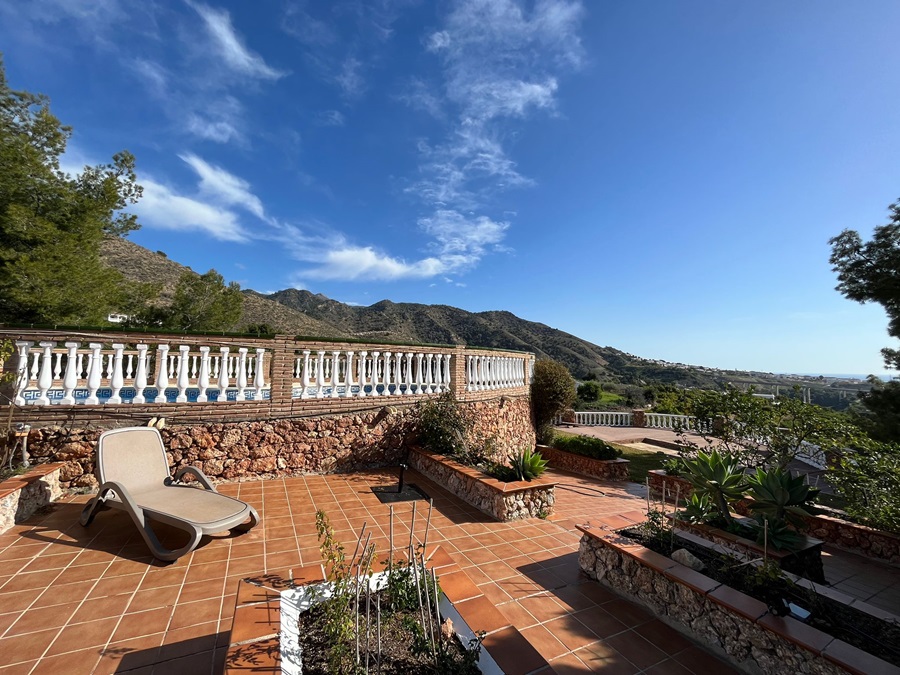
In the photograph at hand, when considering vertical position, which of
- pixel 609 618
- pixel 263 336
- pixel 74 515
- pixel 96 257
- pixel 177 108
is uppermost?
pixel 177 108

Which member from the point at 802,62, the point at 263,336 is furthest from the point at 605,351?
the point at 263,336

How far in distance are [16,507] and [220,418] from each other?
207cm

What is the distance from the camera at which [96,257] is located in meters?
10.5

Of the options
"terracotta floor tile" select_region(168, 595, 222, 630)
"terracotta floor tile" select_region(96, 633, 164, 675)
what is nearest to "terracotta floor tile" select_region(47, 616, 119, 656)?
"terracotta floor tile" select_region(96, 633, 164, 675)

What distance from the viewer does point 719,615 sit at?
8.41ft

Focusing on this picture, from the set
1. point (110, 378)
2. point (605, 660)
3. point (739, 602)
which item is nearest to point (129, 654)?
point (605, 660)

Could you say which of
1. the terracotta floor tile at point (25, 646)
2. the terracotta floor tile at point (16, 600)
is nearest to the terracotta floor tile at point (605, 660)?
the terracotta floor tile at point (25, 646)

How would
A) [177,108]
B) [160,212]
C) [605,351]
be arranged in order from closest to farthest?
[177,108] → [160,212] → [605,351]

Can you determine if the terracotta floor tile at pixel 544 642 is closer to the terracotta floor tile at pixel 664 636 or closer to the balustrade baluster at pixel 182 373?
the terracotta floor tile at pixel 664 636

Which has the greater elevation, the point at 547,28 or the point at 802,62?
the point at 547,28

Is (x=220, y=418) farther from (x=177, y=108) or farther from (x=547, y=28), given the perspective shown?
(x=547, y=28)

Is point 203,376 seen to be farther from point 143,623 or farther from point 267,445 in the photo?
point 143,623

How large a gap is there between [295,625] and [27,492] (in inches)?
177

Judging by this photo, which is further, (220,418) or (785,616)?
(220,418)
